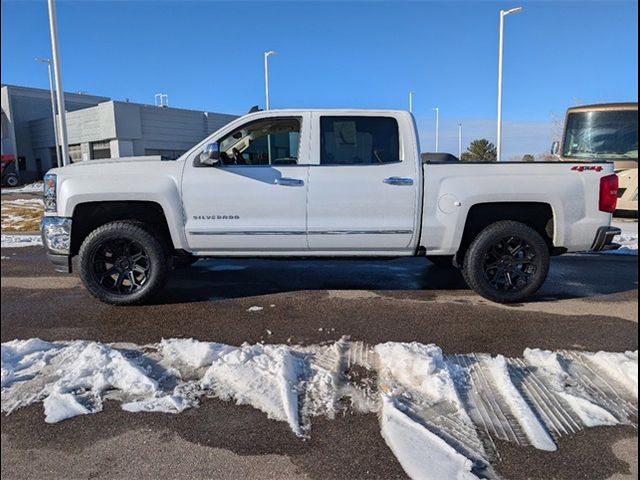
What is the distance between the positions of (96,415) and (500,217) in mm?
4272

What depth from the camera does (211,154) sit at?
472 centimetres

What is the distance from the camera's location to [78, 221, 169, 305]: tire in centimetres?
493

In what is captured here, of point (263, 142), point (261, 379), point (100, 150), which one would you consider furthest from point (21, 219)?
point (100, 150)

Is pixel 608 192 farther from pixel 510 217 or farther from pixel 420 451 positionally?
pixel 420 451

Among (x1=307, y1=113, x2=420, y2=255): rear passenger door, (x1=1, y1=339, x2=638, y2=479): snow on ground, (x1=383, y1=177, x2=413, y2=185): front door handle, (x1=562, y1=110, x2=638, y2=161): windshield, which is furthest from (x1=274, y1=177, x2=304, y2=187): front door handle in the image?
(x1=562, y1=110, x2=638, y2=161): windshield

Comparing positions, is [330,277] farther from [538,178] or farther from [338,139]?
[538,178]

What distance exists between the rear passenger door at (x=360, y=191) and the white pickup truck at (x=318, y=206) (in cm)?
1

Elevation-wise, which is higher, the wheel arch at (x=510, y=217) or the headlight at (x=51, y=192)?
the headlight at (x=51, y=192)

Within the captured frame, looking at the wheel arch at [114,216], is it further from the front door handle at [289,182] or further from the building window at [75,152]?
the building window at [75,152]

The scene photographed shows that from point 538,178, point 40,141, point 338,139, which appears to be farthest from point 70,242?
point 40,141

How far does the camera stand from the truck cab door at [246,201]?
4.94 m

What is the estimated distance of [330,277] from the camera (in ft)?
21.0

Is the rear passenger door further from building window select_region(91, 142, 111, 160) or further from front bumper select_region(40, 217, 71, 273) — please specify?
building window select_region(91, 142, 111, 160)

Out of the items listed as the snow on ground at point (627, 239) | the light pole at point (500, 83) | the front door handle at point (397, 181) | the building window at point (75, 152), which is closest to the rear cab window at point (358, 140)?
the front door handle at point (397, 181)
